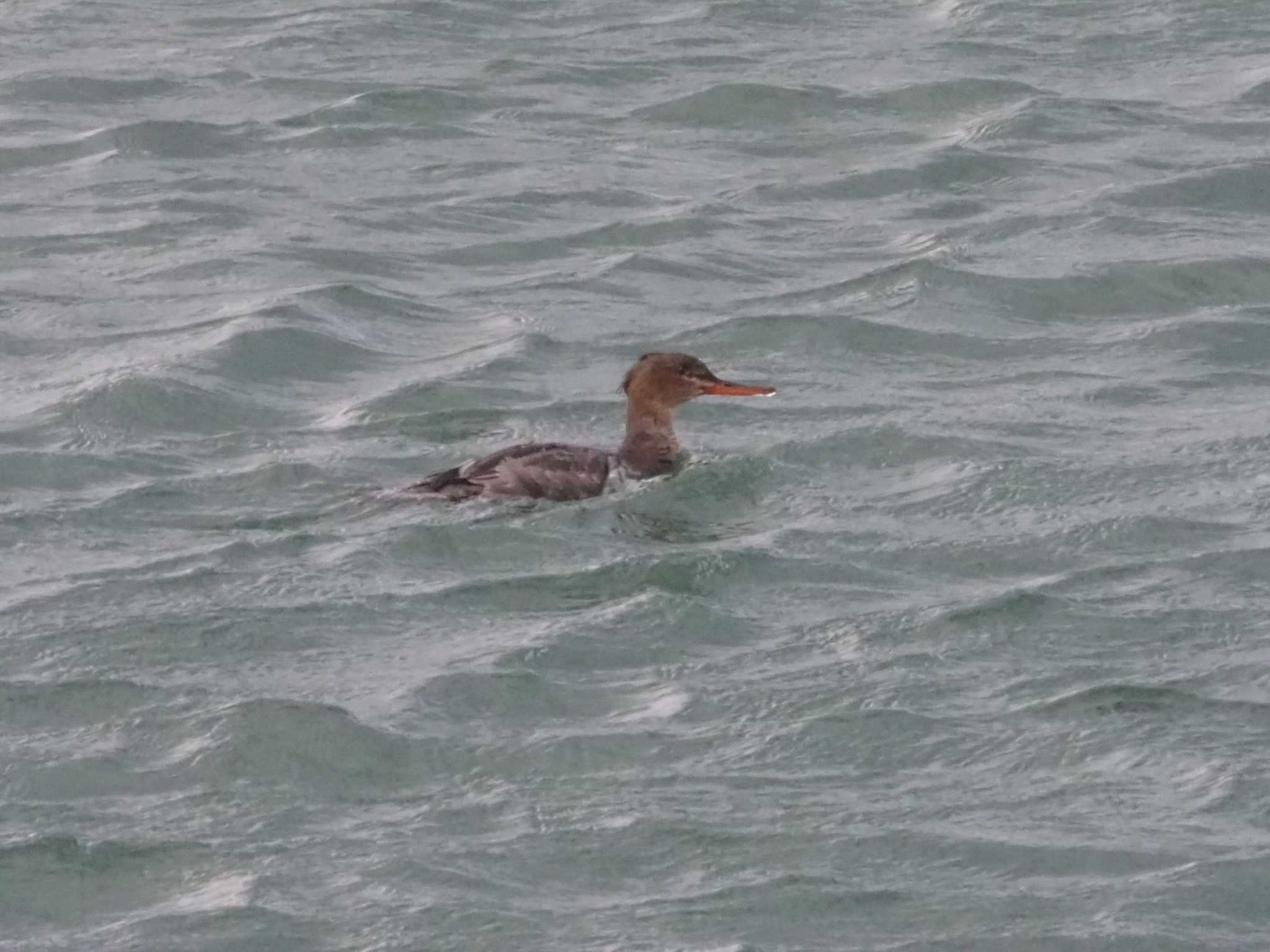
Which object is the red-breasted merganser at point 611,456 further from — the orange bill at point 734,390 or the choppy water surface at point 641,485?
the choppy water surface at point 641,485

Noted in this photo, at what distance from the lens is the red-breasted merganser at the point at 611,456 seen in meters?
10.4

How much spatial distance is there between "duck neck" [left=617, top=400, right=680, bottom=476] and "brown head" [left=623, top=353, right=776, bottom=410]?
0.04m

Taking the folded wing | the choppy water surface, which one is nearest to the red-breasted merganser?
the folded wing

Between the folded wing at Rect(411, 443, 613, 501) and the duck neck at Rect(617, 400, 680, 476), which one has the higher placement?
the folded wing at Rect(411, 443, 613, 501)

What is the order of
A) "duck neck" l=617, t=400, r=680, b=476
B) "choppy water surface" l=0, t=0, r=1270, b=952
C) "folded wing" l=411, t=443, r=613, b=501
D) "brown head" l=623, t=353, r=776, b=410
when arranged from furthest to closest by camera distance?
1. "brown head" l=623, t=353, r=776, b=410
2. "duck neck" l=617, t=400, r=680, b=476
3. "folded wing" l=411, t=443, r=613, b=501
4. "choppy water surface" l=0, t=0, r=1270, b=952

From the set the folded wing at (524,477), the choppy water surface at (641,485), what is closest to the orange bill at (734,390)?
the choppy water surface at (641,485)

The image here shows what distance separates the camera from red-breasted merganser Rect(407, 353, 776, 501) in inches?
408

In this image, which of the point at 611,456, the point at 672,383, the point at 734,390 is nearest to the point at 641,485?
the point at 611,456

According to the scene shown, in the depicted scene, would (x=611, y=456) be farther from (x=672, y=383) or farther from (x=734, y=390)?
(x=734, y=390)

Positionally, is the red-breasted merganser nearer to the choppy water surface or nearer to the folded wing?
the folded wing

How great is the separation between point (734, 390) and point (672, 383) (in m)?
0.26

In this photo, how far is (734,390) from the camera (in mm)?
11336

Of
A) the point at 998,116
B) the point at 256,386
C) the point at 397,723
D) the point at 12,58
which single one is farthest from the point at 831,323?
the point at 12,58

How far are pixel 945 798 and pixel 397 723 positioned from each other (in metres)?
1.60
